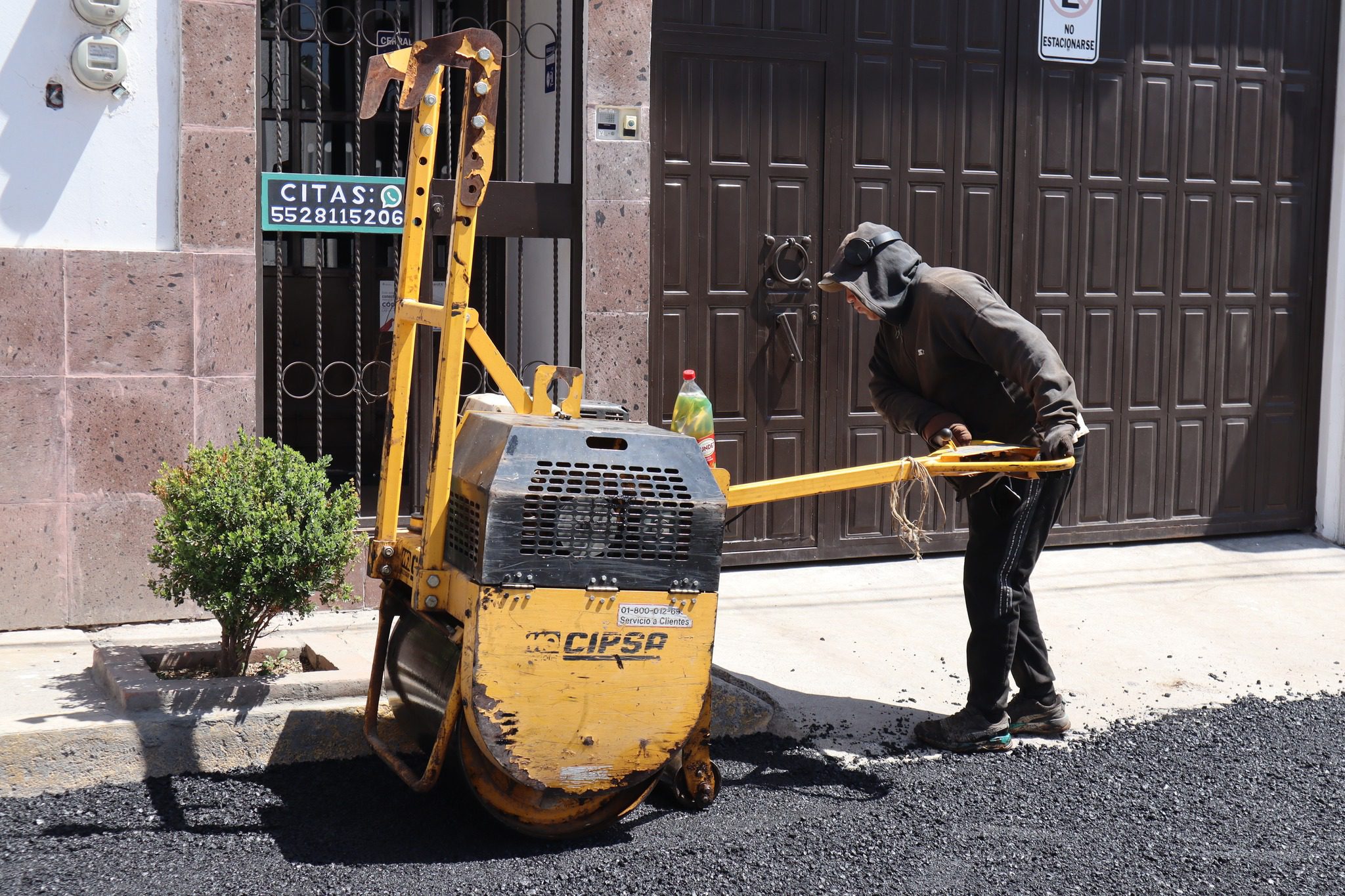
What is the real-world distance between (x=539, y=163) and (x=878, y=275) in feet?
10.1

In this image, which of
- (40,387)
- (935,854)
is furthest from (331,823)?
(40,387)

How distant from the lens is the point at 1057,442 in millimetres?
4848

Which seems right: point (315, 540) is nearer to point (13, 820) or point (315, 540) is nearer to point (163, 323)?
point (13, 820)

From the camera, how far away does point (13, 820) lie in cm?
421

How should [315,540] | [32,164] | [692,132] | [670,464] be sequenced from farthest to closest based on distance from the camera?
[692,132], [32,164], [315,540], [670,464]

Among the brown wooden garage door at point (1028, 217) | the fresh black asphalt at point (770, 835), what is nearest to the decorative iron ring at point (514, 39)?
the brown wooden garage door at point (1028, 217)

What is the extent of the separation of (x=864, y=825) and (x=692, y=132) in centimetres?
415

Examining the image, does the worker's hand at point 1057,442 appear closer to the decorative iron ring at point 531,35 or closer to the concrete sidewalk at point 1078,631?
the concrete sidewalk at point 1078,631

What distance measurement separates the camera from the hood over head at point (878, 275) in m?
5.14

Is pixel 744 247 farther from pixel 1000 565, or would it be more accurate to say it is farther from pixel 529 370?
pixel 1000 565

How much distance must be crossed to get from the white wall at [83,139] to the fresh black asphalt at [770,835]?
2703 millimetres

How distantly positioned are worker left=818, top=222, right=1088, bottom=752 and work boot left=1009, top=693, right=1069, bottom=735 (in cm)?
2

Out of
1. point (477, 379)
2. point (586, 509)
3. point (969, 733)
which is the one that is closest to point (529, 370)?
point (477, 379)

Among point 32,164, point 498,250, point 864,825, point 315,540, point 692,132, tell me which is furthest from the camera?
point 498,250
